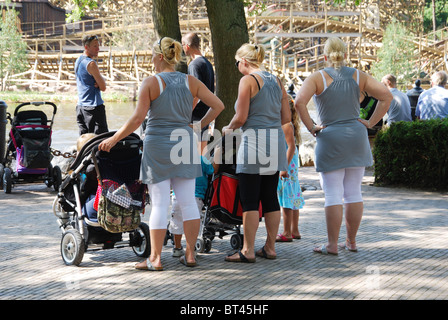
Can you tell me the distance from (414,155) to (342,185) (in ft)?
15.2

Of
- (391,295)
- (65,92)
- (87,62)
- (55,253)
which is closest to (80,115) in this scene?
(87,62)

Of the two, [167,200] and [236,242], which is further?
[236,242]

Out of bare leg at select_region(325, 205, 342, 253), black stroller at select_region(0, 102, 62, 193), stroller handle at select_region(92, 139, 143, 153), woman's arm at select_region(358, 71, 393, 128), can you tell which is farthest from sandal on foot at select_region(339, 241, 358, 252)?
black stroller at select_region(0, 102, 62, 193)

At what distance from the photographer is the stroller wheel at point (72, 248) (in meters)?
5.97

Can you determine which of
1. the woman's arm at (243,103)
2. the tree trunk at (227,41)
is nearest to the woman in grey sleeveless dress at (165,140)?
the woman's arm at (243,103)

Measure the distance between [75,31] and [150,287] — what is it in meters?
56.5

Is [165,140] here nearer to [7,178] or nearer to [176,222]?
[176,222]

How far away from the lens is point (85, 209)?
20.3ft

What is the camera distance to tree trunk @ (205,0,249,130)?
34.2 feet

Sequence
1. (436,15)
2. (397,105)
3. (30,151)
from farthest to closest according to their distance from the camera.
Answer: (436,15), (397,105), (30,151)

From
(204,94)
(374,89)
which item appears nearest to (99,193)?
(204,94)

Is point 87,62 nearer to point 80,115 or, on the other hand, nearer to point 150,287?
point 80,115

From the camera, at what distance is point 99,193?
5.97 m

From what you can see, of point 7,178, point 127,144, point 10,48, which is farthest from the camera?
point 10,48
